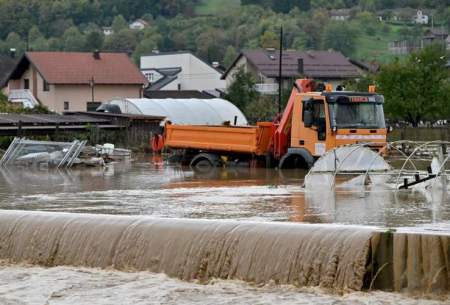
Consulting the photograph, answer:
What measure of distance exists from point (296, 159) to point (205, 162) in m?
4.24

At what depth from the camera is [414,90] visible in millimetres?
60656

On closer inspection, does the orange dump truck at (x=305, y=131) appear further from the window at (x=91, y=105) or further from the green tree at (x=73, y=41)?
the green tree at (x=73, y=41)

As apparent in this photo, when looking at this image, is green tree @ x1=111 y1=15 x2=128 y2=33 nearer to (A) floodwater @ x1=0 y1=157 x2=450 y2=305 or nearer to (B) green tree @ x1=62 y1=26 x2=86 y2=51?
(B) green tree @ x1=62 y1=26 x2=86 y2=51

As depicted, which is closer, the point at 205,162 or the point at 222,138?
the point at 222,138

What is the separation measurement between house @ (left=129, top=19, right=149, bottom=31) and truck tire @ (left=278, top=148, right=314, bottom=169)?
15069 cm

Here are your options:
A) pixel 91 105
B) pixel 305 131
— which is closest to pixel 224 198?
pixel 305 131

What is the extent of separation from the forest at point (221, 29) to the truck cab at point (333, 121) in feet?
351

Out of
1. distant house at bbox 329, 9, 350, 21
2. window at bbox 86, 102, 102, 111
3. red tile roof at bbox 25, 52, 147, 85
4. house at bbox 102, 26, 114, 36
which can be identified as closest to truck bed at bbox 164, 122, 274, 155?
window at bbox 86, 102, 102, 111

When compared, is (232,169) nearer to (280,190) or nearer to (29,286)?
(280,190)

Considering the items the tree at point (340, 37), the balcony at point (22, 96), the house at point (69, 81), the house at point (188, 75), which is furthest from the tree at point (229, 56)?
the balcony at point (22, 96)

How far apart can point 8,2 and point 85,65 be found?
4116 inches

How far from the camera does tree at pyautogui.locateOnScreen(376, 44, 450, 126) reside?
199 ft

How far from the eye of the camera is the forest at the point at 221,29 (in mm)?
160875

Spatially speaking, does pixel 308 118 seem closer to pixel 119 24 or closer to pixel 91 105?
pixel 91 105
